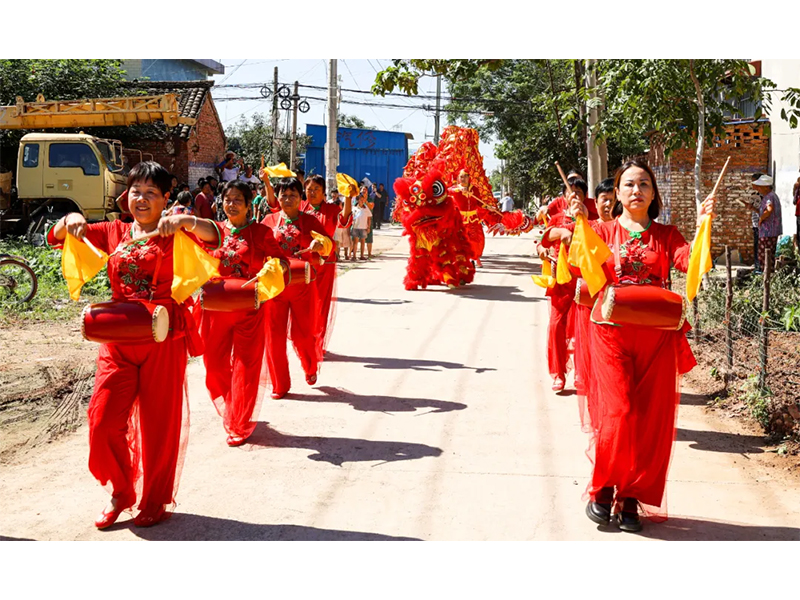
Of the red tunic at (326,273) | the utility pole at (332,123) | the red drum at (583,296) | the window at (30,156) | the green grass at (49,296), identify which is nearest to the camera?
the red drum at (583,296)

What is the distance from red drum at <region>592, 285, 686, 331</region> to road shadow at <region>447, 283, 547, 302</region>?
29.4 feet

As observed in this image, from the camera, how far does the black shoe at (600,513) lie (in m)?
4.30

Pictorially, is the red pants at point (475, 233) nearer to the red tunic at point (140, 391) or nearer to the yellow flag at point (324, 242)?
the yellow flag at point (324, 242)

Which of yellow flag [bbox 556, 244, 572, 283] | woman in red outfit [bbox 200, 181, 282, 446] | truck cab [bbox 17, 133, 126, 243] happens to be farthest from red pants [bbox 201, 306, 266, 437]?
truck cab [bbox 17, 133, 126, 243]

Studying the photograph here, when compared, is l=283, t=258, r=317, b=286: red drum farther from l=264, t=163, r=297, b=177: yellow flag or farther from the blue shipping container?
the blue shipping container

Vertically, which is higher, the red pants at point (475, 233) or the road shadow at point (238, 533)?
the red pants at point (475, 233)

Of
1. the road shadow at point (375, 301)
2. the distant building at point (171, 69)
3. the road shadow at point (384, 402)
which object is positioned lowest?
the road shadow at point (384, 402)

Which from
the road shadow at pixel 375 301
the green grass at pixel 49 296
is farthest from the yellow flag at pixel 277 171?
the road shadow at pixel 375 301

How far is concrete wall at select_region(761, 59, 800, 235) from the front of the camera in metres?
13.5

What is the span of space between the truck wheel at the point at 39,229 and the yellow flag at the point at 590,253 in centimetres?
1409

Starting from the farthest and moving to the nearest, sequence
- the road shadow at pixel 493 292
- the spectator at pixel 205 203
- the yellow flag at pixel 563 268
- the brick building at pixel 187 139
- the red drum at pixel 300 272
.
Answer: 1. the brick building at pixel 187 139
2. the road shadow at pixel 493 292
3. the spectator at pixel 205 203
4. the red drum at pixel 300 272
5. the yellow flag at pixel 563 268

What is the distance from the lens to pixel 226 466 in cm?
525

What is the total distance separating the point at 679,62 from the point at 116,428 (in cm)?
815

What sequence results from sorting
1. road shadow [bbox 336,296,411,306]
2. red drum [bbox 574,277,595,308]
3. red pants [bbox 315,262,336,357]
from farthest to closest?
road shadow [bbox 336,296,411,306] → red pants [bbox 315,262,336,357] → red drum [bbox 574,277,595,308]
